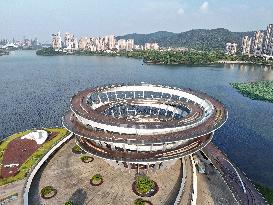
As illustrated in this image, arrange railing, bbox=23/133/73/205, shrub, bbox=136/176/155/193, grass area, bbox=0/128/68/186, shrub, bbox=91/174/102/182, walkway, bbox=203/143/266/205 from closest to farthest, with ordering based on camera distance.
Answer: railing, bbox=23/133/73/205, shrub, bbox=136/176/155/193, walkway, bbox=203/143/266/205, shrub, bbox=91/174/102/182, grass area, bbox=0/128/68/186

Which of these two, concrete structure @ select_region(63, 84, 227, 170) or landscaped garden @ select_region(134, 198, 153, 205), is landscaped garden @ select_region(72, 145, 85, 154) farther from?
landscaped garden @ select_region(134, 198, 153, 205)

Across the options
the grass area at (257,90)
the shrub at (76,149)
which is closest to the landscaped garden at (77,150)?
the shrub at (76,149)

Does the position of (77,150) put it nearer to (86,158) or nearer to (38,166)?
(86,158)

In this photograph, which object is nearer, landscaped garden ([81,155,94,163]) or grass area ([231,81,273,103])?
landscaped garden ([81,155,94,163])

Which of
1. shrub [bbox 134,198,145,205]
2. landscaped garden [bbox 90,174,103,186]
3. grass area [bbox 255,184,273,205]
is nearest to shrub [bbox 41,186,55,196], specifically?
landscaped garden [bbox 90,174,103,186]

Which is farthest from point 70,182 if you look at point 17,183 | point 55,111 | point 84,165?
point 55,111

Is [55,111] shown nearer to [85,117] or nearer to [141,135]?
[85,117]
